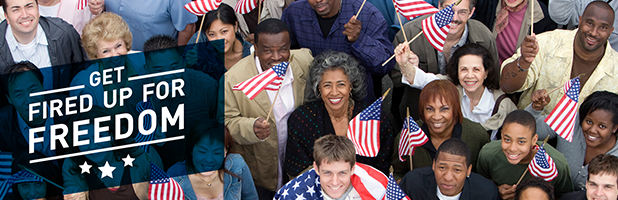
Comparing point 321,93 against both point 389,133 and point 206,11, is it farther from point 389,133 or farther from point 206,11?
point 206,11

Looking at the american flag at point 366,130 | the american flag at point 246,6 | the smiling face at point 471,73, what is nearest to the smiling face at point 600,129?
the smiling face at point 471,73

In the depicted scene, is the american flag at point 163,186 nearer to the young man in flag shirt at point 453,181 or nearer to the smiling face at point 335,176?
the smiling face at point 335,176

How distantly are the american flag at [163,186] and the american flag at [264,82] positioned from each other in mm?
919

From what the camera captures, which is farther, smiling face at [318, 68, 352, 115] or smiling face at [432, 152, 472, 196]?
smiling face at [318, 68, 352, 115]

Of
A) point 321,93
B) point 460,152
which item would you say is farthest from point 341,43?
point 460,152

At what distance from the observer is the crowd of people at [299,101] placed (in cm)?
488

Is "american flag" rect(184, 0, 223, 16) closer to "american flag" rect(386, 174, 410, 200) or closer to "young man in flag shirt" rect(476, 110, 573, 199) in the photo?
"american flag" rect(386, 174, 410, 200)

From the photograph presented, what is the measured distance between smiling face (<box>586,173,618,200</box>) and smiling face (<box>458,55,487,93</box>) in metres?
1.45

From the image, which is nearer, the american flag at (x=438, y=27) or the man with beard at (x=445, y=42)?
the american flag at (x=438, y=27)

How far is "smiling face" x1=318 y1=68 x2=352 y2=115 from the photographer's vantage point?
5336 mm

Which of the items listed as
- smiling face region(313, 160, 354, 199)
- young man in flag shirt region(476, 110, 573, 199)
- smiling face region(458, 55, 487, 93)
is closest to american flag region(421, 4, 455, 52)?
smiling face region(458, 55, 487, 93)

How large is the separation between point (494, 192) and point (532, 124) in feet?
2.16

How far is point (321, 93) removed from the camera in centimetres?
544

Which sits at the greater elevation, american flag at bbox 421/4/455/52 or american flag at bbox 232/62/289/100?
american flag at bbox 421/4/455/52
